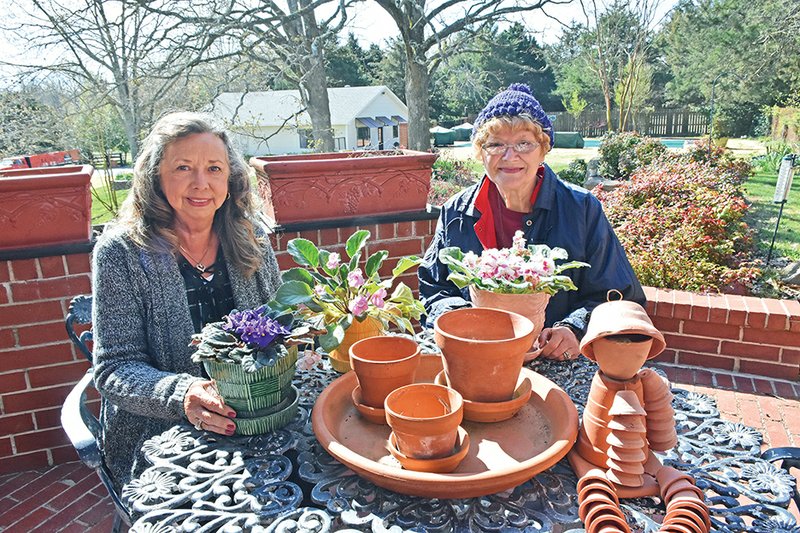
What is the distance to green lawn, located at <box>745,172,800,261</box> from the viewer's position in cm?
518

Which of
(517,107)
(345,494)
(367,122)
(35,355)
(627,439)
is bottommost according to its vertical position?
(35,355)

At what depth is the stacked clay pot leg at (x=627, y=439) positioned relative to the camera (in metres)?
0.91

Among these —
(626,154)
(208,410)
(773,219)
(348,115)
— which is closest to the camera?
(208,410)

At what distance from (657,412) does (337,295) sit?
0.79 meters

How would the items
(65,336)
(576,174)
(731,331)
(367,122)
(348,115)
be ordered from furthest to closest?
(367,122), (348,115), (576,174), (731,331), (65,336)

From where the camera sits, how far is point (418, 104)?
977 cm

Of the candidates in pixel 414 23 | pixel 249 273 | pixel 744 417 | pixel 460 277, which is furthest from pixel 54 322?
pixel 414 23

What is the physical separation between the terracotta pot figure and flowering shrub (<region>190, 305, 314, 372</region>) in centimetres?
61

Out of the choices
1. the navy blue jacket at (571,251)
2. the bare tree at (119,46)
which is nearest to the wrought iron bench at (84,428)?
the navy blue jacket at (571,251)

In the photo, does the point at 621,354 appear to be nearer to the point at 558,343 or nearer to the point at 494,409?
the point at 494,409

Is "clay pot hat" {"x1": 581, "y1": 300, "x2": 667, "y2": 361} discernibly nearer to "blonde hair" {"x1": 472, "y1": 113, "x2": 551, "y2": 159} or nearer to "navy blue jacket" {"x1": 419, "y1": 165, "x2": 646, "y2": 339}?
"navy blue jacket" {"x1": 419, "y1": 165, "x2": 646, "y2": 339}

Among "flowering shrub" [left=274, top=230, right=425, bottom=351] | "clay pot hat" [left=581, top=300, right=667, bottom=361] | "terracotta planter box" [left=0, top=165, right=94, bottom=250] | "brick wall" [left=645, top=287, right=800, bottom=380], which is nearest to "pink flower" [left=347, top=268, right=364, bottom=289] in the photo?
"flowering shrub" [left=274, top=230, right=425, bottom=351]

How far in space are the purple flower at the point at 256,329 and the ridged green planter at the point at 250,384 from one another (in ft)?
0.20

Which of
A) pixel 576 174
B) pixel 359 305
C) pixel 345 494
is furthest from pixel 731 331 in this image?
pixel 576 174
